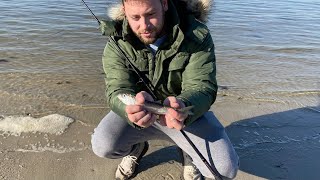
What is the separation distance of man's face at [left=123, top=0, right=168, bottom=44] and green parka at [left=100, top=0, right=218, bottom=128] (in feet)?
0.26

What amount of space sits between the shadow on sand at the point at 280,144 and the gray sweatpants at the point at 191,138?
606mm

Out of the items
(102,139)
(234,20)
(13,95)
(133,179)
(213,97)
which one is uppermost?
(213,97)

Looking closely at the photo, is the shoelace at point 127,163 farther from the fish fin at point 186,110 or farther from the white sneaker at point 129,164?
the fish fin at point 186,110

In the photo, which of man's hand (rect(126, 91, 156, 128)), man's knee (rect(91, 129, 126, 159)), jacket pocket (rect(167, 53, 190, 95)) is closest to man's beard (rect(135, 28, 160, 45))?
jacket pocket (rect(167, 53, 190, 95))

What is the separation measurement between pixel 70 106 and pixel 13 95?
2.73 ft

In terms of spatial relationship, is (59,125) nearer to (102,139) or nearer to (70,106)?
(70,106)

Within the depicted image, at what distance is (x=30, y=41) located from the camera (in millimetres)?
7449

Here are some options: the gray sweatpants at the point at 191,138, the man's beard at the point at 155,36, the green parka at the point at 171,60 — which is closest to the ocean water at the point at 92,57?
the green parka at the point at 171,60

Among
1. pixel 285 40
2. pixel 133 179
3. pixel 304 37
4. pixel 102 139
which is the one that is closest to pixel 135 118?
pixel 102 139

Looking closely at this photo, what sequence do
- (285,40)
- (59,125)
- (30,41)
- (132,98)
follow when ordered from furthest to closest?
(285,40)
(30,41)
(59,125)
(132,98)

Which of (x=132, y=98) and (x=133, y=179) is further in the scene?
(x=133, y=179)

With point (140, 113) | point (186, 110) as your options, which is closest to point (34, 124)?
point (140, 113)

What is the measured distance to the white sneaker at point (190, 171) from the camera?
344 cm

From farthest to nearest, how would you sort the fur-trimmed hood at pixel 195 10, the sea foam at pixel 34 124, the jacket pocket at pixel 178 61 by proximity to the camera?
the sea foam at pixel 34 124
the fur-trimmed hood at pixel 195 10
the jacket pocket at pixel 178 61
